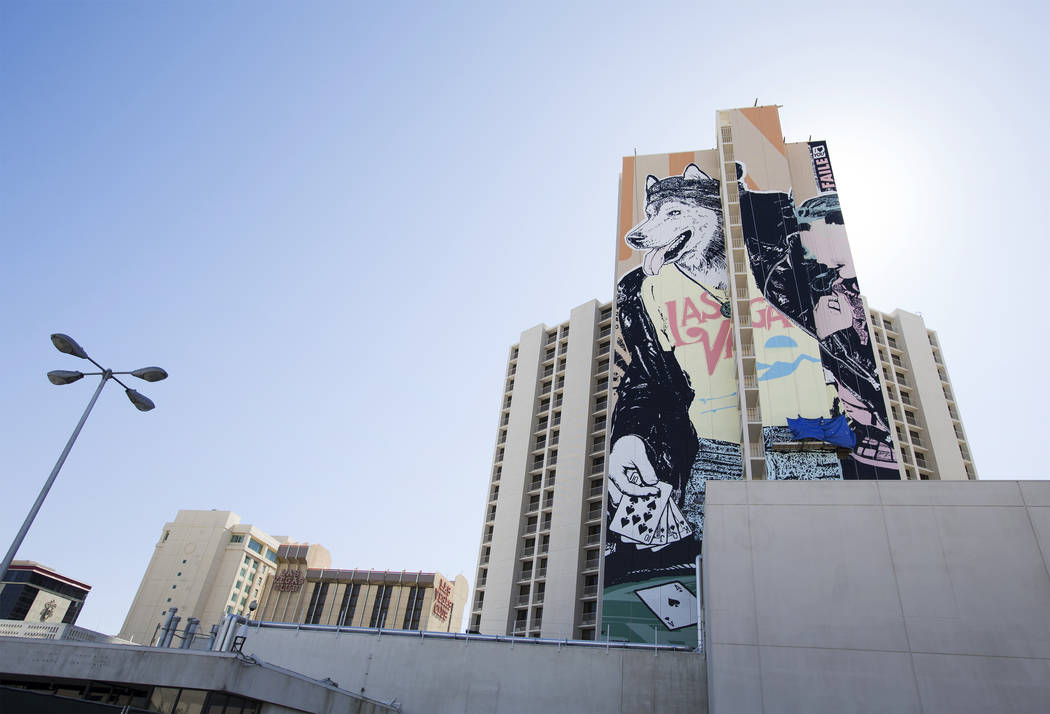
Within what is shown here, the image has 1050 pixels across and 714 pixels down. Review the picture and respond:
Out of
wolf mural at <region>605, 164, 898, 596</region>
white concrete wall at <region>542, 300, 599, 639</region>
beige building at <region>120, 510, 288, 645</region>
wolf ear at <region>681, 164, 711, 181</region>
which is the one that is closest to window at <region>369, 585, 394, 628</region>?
beige building at <region>120, 510, 288, 645</region>

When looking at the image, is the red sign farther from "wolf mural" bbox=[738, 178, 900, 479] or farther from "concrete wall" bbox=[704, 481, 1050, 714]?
"concrete wall" bbox=[704, 481, 1050, 714]

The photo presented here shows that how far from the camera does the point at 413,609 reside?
104 metres

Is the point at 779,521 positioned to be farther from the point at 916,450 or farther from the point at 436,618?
the point at 436,618

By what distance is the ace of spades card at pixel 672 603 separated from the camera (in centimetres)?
5181

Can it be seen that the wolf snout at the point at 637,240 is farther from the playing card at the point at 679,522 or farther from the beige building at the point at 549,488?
the playing card at the point at 679,522

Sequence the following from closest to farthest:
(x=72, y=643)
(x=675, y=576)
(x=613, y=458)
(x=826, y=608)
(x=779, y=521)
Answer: (x=72, y=643) < (x=826, y=608) < (x=779, y=521) < (x=675, y=576) < (x=613, y=458)

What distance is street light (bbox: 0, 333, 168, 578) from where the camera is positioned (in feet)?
54.3

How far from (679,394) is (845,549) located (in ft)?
117

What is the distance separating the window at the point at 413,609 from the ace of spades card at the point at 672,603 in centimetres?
5829

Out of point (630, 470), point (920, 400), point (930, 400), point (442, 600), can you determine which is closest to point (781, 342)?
point (630, 470)

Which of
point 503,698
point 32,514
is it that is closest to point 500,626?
point 503,698

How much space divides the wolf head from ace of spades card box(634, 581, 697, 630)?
30.3 metres

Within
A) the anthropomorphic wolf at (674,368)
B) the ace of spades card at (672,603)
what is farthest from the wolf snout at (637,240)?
the ace of spades card at (672,603)

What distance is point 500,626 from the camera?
67.2 m
